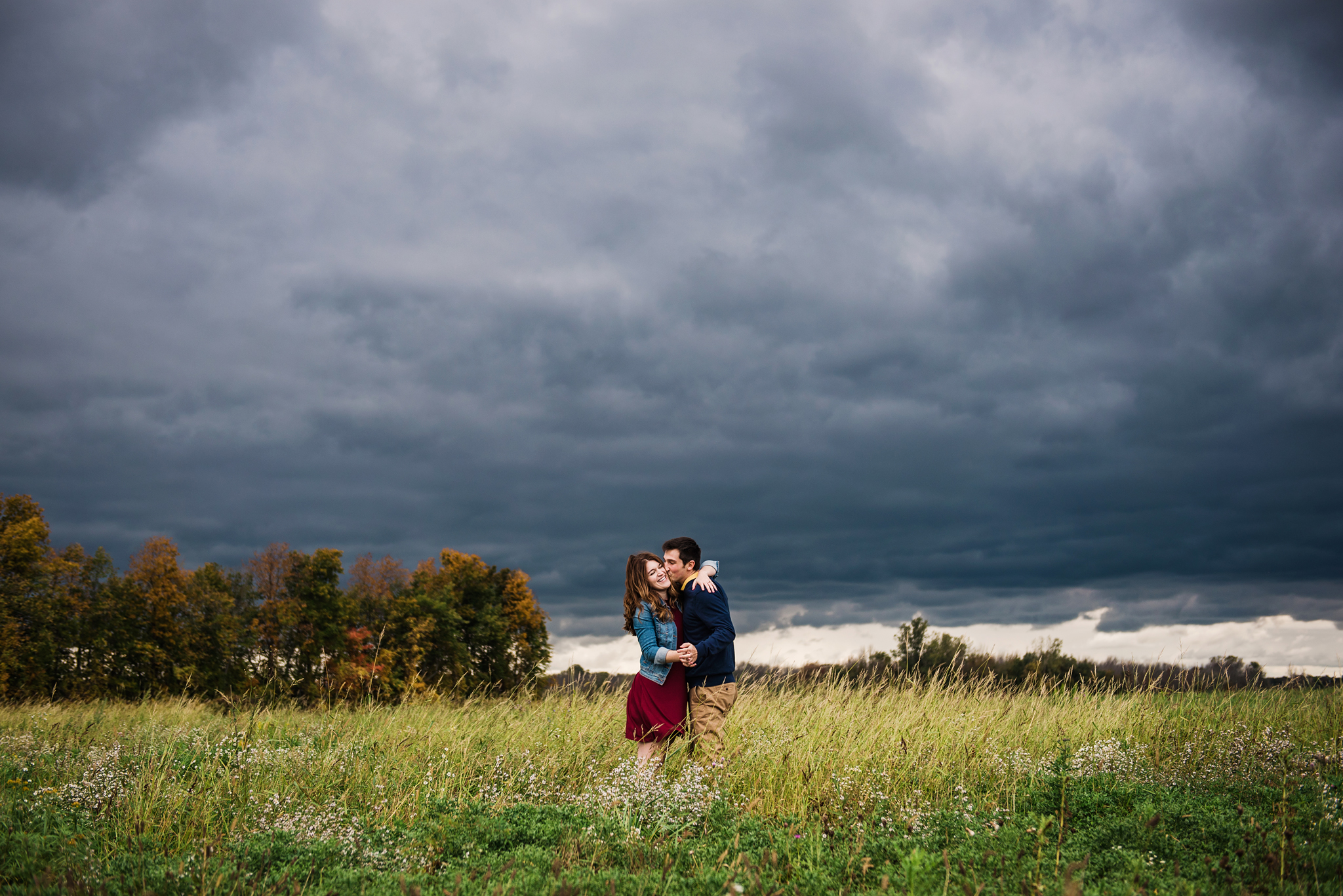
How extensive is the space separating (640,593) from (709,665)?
893 mm

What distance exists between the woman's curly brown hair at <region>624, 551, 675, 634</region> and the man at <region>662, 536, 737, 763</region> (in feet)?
0.78

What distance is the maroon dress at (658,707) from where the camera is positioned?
6.74 meters

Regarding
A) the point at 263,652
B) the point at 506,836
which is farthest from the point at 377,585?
the point at 506,836

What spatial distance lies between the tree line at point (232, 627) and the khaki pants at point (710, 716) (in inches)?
568

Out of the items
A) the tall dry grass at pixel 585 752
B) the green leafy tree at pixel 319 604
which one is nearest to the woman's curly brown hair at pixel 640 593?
the tall dry grass at pixel 585 752

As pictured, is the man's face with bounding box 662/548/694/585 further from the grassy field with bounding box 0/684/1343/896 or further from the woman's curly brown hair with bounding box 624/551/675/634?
the grassy field with bounding box 0/684/1343/896

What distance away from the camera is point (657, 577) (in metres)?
6.75

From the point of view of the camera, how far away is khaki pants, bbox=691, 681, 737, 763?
22.1 feet

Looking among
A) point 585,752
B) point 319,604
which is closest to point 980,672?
point 585,752

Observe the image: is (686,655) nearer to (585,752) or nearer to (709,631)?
(709,631)

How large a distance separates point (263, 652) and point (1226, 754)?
27217 millimetres

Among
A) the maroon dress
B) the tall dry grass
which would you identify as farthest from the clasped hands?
the tall dry grass

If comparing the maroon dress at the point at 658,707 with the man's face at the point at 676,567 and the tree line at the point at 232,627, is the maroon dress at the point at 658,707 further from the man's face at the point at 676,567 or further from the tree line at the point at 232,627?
the tree line at the point at 232,627

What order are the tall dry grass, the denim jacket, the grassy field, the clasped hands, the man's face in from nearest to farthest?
the grassy field
the tall dry grass
the clasped hands
the denim jacket
the man's face
